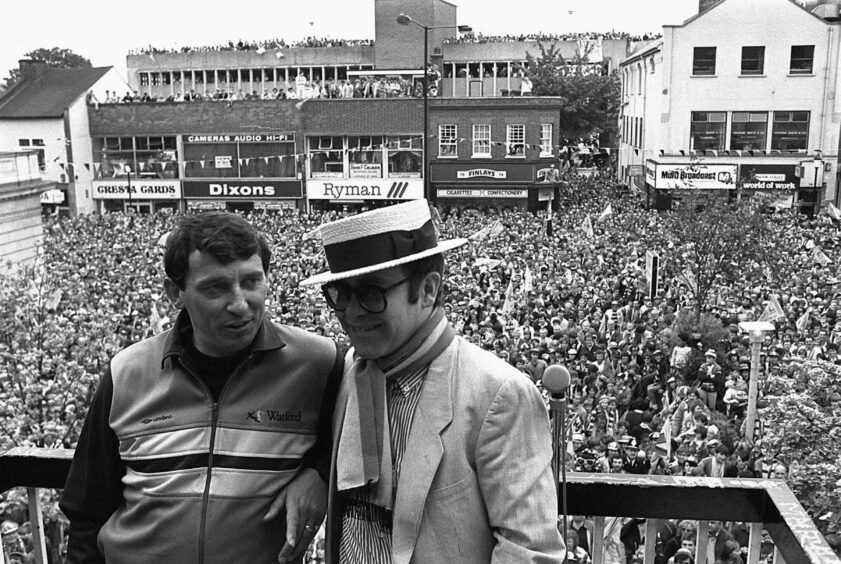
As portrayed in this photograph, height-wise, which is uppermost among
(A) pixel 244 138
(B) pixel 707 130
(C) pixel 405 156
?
(B) pixel 707 130

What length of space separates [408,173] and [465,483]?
124ft

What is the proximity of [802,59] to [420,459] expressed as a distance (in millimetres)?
39675

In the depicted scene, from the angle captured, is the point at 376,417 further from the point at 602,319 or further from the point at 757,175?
the point at 757,175

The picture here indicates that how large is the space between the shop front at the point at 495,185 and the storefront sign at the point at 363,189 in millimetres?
1198

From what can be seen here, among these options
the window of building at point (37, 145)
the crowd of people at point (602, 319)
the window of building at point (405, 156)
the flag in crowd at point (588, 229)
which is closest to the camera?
the crowd of people at point (602, 319)

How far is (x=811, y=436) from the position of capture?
8.27 metres

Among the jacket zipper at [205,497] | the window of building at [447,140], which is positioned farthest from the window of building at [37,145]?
Result: the jacket zipper at [205,497]

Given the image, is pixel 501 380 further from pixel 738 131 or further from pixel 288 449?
pixel 738 131

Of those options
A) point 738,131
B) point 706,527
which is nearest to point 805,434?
point 706,527

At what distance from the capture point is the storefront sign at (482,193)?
1523 inches

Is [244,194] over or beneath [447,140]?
beneath

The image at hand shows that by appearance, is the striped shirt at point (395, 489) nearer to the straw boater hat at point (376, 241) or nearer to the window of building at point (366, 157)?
the straw boater hat at point (376, 241)

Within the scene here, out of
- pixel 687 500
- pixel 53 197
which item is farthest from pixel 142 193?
pixel 687 500

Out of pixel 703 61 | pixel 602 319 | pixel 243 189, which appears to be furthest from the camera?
pixel 243 189
